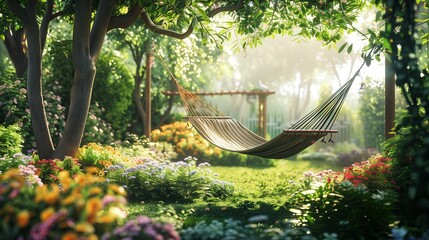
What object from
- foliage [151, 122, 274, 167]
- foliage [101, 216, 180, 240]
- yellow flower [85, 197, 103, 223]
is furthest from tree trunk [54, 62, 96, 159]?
foliage [151, 122, 274, 167]

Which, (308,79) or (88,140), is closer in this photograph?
(88,140)

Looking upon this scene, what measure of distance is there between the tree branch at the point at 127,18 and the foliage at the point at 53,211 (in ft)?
12.2

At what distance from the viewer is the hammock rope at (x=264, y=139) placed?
504 cm

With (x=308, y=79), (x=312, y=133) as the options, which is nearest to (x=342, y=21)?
(x=312, y=133)

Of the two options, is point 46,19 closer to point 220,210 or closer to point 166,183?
point 166,183

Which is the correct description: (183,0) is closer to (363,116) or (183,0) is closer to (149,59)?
(149,59)

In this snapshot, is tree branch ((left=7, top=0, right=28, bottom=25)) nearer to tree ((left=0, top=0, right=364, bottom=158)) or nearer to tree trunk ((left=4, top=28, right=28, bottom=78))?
tree ((left=0, top=0, right=364, bottom=158))

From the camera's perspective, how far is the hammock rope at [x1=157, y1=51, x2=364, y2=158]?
5039mm

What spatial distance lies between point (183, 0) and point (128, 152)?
11.8ft

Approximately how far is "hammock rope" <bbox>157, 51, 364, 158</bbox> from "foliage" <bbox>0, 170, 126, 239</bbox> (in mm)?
2821

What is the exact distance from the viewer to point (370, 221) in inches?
125

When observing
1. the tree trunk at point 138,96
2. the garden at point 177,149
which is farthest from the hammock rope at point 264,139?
the tree trunk at point 138,96

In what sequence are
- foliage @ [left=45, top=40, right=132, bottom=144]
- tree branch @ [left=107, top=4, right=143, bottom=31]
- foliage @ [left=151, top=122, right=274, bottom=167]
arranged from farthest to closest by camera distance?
foliage @ [left=151, top=122, right=274, bottom=167] → foliage @ [left=45, top=40, right=132, bottom=144] → tree branch @ [left=107, top=4, right=143, bottom=31]

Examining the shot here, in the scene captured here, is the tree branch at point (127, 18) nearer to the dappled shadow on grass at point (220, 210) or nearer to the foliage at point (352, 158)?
the dappled shadow on grass at point (220, 210)
